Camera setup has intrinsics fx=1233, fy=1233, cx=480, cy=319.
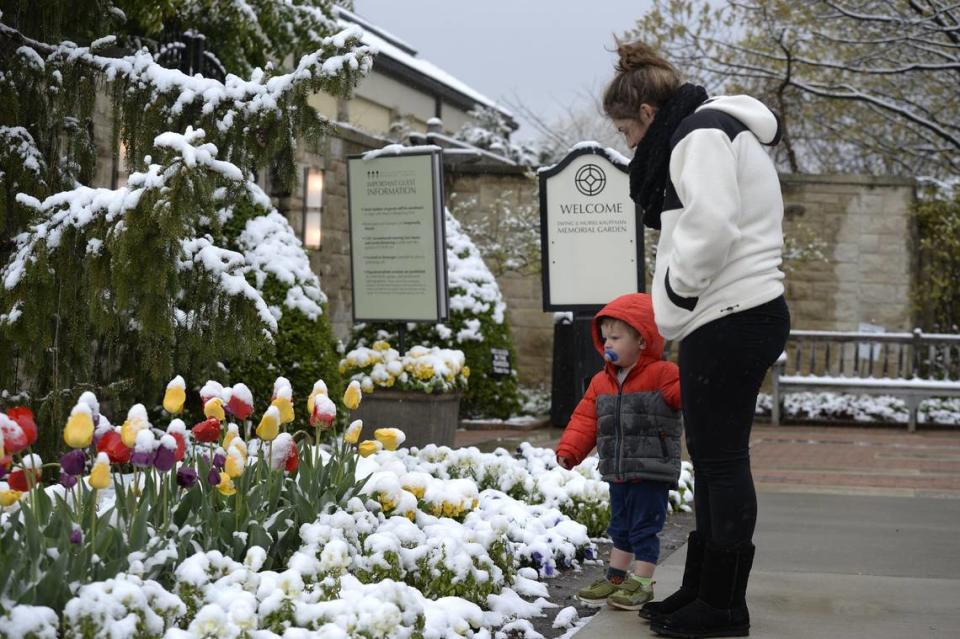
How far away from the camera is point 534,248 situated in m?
15.7

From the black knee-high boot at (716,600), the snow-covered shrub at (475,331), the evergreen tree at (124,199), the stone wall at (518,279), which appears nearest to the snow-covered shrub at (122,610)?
the black knee-high boot at (716,600)

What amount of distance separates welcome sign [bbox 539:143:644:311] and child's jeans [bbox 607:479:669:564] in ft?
15.2

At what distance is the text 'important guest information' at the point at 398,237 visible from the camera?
848 centimetres

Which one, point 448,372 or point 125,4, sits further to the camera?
point 448,372

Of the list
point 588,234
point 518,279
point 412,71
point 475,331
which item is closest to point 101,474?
point 588,234

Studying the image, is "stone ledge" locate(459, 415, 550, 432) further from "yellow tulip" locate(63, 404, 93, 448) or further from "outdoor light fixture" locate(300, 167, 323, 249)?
"yellow tulip" locate(63, 404, 93, 448)

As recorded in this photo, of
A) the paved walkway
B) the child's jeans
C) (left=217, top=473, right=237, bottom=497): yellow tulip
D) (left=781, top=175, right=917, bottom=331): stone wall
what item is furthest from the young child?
(left=781, top=175, right=917, bottom=331): stone wall

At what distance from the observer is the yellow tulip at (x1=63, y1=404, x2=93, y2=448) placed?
3178 millimetres

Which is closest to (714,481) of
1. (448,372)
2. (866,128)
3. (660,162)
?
(660,162)

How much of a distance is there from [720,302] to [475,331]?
314 inches

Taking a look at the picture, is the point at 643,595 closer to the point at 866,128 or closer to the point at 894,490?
the point at 894,490

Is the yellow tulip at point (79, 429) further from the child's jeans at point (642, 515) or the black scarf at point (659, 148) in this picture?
the child's jeans at point (642, 515)

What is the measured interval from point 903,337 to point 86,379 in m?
10.7

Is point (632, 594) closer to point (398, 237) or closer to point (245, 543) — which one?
point (245, 543)
